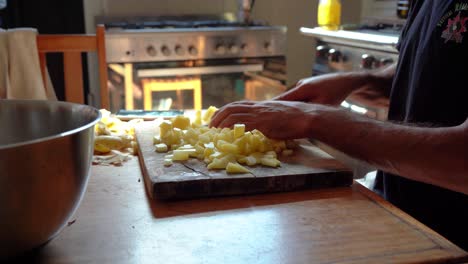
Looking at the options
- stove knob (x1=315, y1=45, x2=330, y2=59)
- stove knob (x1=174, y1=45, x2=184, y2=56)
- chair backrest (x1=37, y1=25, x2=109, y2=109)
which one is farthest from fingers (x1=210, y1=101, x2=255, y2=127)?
stove knob (x1=174, y1=45, x2=184, y2=56)

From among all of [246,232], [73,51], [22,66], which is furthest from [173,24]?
[246,232]

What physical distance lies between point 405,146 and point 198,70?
1927mm

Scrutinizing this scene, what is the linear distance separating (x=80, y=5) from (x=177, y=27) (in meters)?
0.64

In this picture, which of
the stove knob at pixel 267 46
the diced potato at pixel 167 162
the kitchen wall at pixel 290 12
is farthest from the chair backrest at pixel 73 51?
the kitchen wall at pixel 290 12

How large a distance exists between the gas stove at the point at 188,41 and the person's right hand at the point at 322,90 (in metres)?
1.46

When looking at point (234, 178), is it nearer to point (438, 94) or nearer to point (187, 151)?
point (187, 151)

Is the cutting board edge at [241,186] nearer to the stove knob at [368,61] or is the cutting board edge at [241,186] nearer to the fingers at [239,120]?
the fingers at [239,120]

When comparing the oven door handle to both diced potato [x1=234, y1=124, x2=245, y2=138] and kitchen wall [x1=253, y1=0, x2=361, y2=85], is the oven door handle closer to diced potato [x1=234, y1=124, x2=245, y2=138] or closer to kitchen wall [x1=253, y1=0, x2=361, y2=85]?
kitchen wall [x1=253, y1=0, x2=361, y2=85]

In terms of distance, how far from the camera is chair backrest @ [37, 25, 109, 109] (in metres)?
1.73

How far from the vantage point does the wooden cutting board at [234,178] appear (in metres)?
0.83

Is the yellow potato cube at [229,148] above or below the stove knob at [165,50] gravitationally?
below

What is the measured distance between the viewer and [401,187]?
112 centimetres

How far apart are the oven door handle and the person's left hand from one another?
164 cm

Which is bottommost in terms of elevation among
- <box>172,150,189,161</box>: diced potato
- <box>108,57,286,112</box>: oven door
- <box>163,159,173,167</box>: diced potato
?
<box>108,57,286,112</box>: oven door
